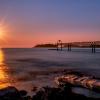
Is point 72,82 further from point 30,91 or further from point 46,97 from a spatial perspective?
point 46,97

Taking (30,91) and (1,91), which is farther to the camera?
(30,91)

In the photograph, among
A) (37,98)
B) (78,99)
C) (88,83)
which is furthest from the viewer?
(88,83)

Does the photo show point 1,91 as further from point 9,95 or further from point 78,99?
point 78,99

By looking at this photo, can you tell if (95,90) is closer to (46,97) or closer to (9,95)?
(46,97)

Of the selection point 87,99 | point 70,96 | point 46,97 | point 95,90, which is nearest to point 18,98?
point 46,97

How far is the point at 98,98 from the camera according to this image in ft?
55.8

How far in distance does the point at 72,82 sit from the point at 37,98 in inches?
275

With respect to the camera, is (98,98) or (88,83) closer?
(98,98)

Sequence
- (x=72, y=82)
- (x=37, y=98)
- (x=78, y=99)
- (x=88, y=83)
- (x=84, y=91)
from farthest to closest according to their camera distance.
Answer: (x=72, y=82) < (x=88, y=83) < (x=84, y=91) < (x=37, y=98) < (x=78, y=99)

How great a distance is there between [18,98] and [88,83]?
7.89 m

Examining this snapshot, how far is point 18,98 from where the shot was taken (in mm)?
17031

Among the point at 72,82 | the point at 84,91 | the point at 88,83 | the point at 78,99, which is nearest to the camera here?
the point at 78,99

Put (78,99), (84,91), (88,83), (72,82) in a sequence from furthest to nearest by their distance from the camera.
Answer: (72,82) < (88,83) < (84,91) < (78,99)

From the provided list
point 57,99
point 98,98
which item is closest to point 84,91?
point 98,98
